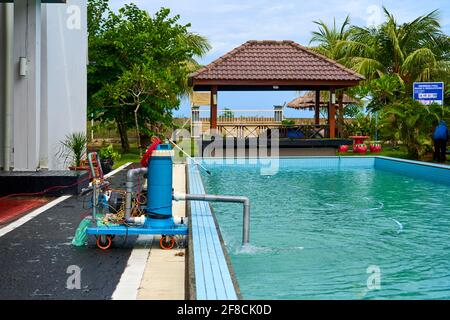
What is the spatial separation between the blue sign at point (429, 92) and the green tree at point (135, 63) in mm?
9434

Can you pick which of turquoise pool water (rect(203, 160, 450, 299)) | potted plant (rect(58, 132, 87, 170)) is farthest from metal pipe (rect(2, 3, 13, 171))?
turquoise pool water (rect(203, 160, 450, 299))

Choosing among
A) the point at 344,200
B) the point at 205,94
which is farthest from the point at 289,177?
the point at 205,94

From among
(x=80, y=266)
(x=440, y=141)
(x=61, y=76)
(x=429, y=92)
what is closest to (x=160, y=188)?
(x=80, y=266)

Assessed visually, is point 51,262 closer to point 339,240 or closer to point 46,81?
point 339,240

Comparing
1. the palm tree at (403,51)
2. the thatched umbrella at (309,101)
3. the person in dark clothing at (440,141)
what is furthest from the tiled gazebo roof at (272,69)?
the thatched umbrella at (309,101)

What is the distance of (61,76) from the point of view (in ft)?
44.9

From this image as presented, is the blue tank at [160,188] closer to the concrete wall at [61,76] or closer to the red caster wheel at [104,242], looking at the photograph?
the red caster wheel at [104,242]

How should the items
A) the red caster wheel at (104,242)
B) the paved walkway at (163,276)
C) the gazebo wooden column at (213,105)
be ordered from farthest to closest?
the gazebo wooden column at (213,105) < the red caster wheel at (104,242) < the paved walkway at (163,276)

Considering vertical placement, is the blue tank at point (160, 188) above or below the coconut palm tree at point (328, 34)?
below

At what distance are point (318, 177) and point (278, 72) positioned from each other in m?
7.98

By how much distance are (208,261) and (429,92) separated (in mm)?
21335

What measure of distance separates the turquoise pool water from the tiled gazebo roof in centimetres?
930

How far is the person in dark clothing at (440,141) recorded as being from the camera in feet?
61.5
